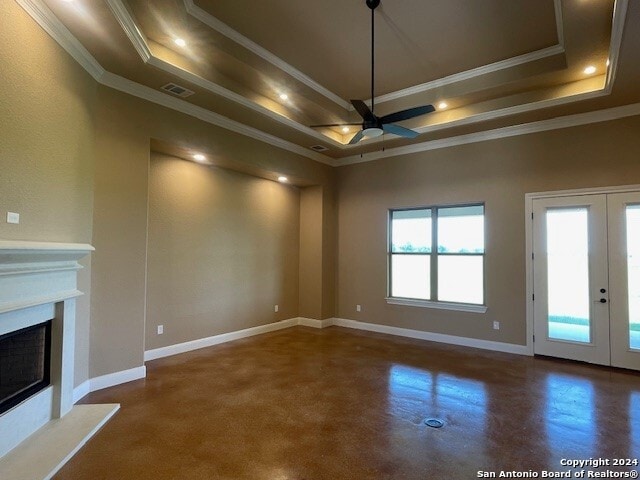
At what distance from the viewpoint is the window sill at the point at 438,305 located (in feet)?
18.1

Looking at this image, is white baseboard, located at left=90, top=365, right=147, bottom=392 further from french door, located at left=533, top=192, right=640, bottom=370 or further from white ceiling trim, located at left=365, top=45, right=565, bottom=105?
french door, located at left=533, top=192, right=640, bottom=370

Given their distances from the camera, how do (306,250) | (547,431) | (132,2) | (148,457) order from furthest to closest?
(306,250) → (132,2) → (547,431) → (148,457)

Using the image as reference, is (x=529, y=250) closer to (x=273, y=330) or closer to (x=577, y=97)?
(x=577, y=97)

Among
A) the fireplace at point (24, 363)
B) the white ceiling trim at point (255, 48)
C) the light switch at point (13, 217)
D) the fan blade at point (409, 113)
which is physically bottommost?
the fireplace at point (24, 363)

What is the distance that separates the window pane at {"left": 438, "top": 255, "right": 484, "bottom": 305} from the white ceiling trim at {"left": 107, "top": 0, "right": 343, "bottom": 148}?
3145 millimetres

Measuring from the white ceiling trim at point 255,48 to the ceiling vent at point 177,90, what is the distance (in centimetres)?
76

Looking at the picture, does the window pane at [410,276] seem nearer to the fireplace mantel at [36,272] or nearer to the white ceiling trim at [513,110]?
the white ceiling trim at [513,110]

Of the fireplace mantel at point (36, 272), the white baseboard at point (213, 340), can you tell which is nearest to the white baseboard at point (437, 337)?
the white baseboard at point (213, 340)

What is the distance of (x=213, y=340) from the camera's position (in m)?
5.51

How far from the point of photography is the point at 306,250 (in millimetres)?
7129

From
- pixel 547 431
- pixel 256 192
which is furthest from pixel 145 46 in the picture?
pixel 547 431

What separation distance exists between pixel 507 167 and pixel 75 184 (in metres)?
5.79

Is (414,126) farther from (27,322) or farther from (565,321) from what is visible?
(27,322)

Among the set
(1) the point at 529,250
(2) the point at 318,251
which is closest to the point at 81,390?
(2) the point at 318,251
